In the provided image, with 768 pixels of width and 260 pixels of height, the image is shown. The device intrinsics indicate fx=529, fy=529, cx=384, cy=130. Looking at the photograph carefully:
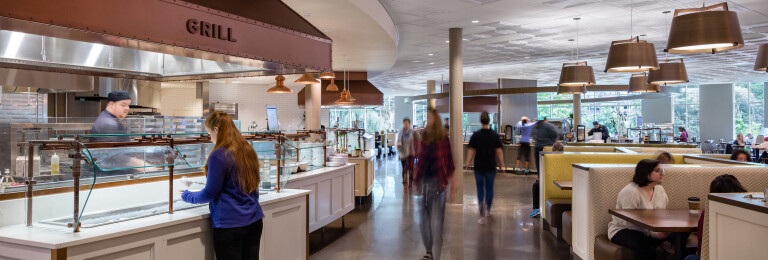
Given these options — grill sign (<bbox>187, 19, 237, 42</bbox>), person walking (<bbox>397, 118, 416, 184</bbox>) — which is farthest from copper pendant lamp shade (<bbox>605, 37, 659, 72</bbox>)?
grill sign (<bbox>187, 19, 237, 42</bbox>)

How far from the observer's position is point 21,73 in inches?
260

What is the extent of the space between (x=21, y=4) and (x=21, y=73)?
4.43 meters

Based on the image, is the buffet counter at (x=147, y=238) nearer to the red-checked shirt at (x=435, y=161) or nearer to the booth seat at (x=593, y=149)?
the red-checked shirt at (x=435, y=161)

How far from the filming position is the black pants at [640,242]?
429 centimetres

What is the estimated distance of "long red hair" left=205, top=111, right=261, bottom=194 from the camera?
11.0 ft

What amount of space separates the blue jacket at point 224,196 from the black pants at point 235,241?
0.04 m

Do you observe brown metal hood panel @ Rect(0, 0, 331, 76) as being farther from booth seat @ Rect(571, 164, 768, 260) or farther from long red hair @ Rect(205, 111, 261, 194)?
booth seat @ Rect(571, 164, 768, 260)

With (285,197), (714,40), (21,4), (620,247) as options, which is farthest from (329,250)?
(714,40)

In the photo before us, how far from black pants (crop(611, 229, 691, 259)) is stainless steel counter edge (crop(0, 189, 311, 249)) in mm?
3357

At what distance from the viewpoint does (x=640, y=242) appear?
4.29 meters

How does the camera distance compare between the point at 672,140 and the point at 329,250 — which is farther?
the point at 672,140

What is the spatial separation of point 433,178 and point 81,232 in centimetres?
354

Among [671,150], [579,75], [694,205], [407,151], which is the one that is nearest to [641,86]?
[671,150]

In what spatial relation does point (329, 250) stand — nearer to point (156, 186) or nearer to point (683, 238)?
point (156, 186)
